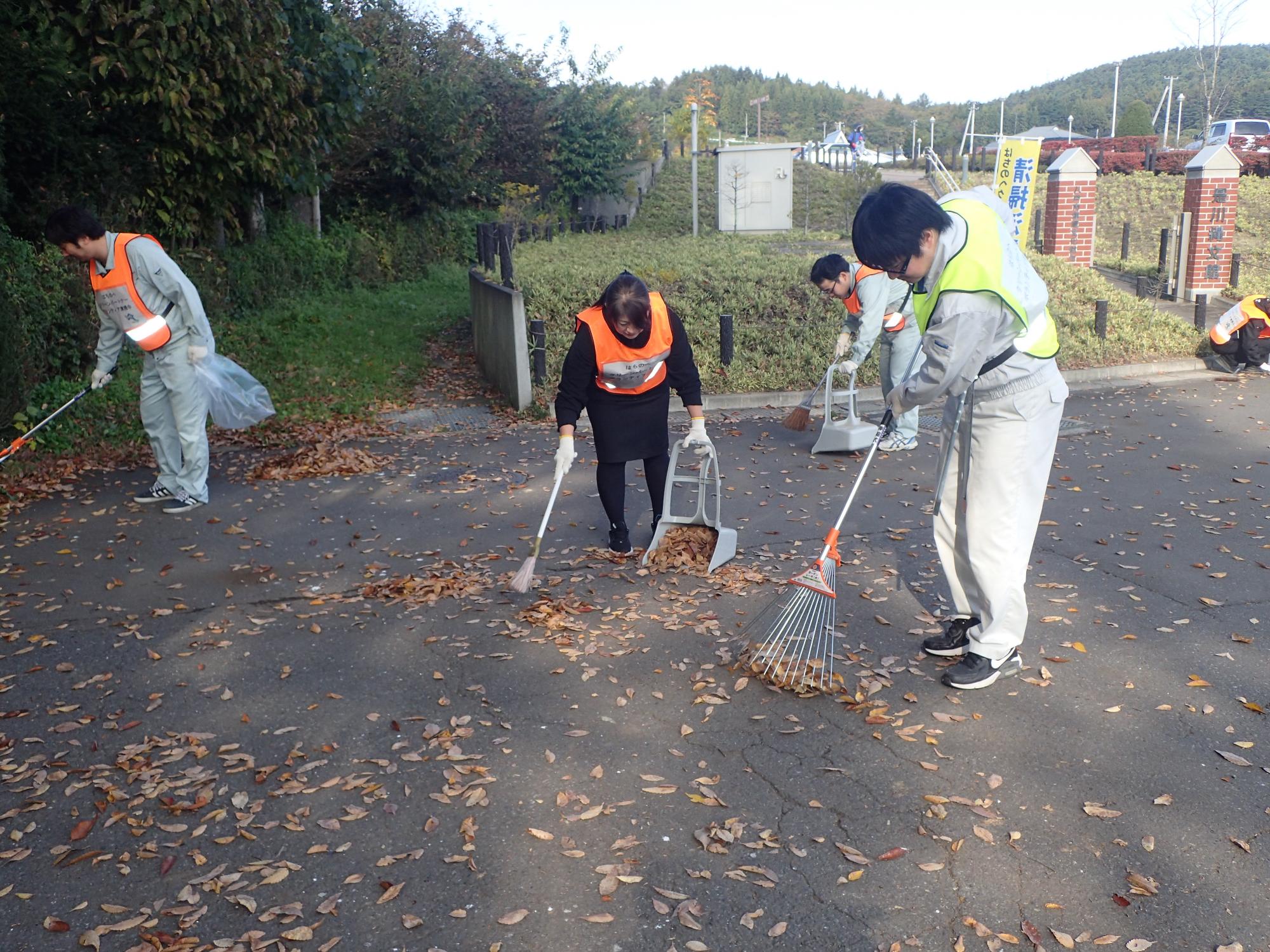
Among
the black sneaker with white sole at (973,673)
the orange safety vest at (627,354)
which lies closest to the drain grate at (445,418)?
the orange safety vest at (627,354)

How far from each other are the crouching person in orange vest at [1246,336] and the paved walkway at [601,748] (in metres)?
5.75

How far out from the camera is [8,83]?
9984 millimetres

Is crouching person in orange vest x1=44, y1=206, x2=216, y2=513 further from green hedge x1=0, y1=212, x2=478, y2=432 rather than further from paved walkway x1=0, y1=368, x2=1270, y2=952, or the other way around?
green hedge x1=0, y1=212, x2=478, y2=432

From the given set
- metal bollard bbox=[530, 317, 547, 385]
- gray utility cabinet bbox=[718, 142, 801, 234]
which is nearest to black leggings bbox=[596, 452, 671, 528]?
metal bollard bbox=[530, 317, 547, 385]

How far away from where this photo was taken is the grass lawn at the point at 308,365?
30.9ft

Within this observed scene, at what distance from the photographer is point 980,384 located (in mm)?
4098

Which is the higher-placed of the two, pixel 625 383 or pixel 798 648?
pixel 625 383

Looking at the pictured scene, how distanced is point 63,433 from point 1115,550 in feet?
28.0

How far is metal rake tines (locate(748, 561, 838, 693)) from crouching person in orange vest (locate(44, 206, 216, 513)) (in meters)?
4.69

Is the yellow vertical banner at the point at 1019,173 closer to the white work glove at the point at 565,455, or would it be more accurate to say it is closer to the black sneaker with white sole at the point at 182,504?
the white work glove at the point at 565,455

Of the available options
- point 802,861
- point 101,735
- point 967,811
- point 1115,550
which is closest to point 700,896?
point 802,861

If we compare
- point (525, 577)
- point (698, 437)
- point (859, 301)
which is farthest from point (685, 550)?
point (859, 301)

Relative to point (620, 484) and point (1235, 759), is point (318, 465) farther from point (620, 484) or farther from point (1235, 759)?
point (1235, 759)

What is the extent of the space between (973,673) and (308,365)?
34.1 feet
